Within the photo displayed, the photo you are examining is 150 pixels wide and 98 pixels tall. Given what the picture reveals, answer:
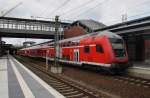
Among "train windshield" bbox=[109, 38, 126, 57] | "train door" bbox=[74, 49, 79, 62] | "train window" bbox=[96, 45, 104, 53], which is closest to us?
"train windshield" bbox=[109, 38, 126, 57]

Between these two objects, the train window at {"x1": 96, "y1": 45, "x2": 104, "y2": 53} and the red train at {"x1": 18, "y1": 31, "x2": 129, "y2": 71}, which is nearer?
the red train at {"x1": 18, "y1": 31, "x2": 129, "y2": 71}

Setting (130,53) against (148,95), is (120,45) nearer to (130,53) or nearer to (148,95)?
(148,95)

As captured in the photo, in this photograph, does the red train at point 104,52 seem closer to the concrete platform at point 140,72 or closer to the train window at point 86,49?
the train window at point 86,49

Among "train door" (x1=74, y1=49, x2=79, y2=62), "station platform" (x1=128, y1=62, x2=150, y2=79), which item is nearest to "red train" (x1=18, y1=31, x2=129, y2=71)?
"station platform" (x1=128, y1=62, x2=150, y2=79)

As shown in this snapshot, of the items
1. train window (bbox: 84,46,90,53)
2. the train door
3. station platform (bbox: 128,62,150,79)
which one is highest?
train window (bbox: 84,46,90,53)

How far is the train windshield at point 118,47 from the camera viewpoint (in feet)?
66.2

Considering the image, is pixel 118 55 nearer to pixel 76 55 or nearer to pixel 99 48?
pixel 99 48

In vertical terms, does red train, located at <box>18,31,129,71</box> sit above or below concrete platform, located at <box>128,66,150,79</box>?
above

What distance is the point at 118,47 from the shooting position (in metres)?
20.5

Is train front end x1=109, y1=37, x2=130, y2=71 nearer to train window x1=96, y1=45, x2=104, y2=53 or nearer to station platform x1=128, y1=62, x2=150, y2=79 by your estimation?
station platform x1=128, y1=62, x2=150, y2=79

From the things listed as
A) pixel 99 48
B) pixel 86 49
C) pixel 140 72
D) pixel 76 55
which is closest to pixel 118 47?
pixel 99 48

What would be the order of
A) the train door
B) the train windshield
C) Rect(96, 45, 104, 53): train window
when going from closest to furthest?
the train windshield
Rect(96, 45, 104, 53): train window
the train door

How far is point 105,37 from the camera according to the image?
20375mm

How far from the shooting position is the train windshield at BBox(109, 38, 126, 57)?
2017 cm
